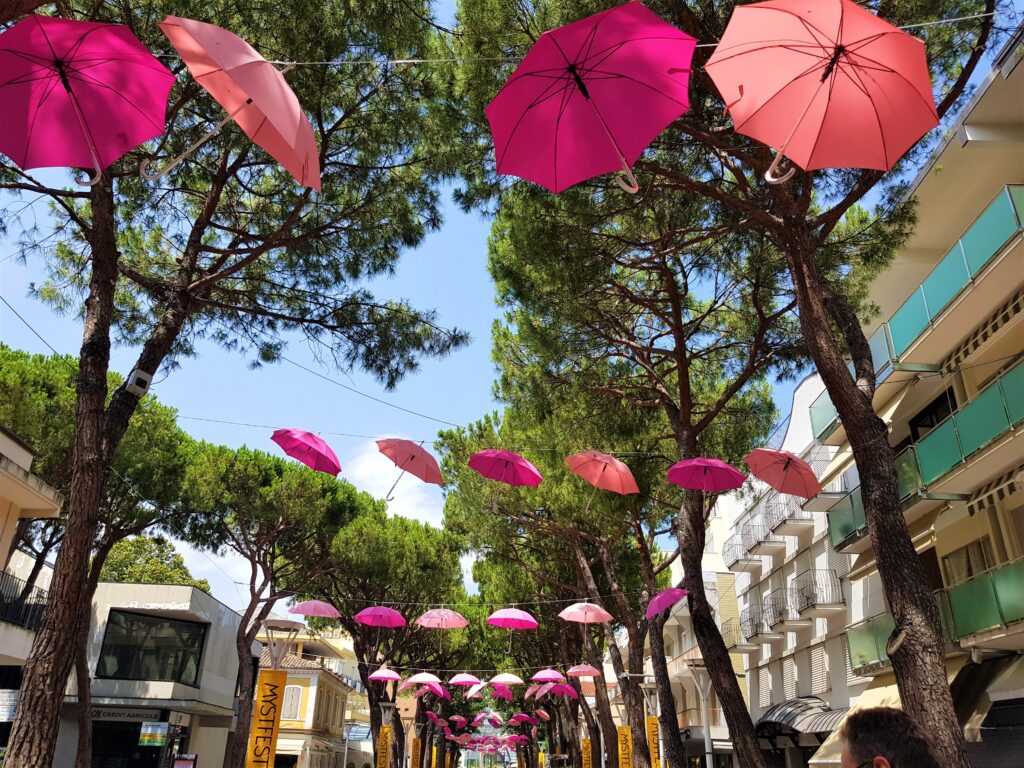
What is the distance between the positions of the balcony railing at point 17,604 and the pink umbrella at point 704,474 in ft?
47.1

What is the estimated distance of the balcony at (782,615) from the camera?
22.6m

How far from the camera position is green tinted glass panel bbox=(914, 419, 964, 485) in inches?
563

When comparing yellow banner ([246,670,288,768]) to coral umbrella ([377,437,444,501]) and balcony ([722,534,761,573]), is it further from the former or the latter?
balcony ([722,534,761,573])

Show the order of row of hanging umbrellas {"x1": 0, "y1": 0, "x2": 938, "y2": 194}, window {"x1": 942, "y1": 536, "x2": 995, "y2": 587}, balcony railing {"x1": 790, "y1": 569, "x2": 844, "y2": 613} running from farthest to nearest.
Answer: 1. balcony railing {"x1": 790, "y1": 569, "x2": 844, "y2": 613}
2. window {"x1": 942, "y1": 536, "x2": 995, "y2": 587}
3. row of hanging umbrellas {"x1": 0, "y1": 0, "x2": 938, "y2": 194}

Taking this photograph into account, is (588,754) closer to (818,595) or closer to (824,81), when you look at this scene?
(818,595)

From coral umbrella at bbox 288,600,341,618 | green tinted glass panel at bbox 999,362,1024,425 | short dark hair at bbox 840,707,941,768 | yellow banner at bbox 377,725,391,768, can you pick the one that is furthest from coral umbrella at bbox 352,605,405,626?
short dark hair at bbox 840,707,941,768

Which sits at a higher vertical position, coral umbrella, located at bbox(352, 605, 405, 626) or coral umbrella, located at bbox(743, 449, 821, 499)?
coral umbrella, located at bbox(743, 449, 821, 499)

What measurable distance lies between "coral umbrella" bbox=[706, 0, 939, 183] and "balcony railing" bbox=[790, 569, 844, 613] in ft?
57.4

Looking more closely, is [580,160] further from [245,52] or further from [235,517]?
[235,517]

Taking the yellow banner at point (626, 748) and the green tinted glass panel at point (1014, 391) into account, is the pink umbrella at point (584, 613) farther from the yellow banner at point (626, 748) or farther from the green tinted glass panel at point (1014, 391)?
the green tinted glass panel at point (1014, 391)

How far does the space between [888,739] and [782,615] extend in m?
23.0

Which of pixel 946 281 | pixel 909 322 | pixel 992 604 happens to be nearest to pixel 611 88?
pixel 946 281

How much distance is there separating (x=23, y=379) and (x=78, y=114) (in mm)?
14549

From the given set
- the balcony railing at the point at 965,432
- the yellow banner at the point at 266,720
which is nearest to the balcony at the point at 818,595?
the balcony railing at the point at 965,432
